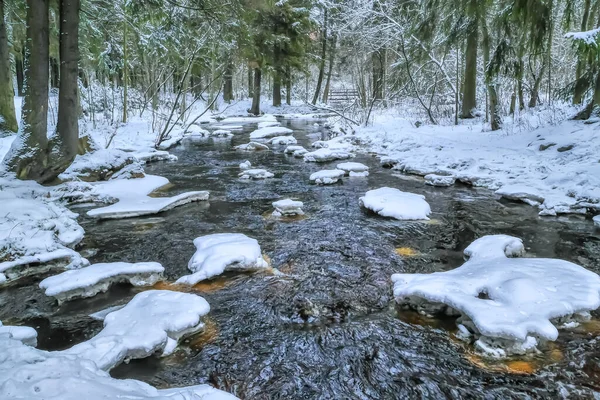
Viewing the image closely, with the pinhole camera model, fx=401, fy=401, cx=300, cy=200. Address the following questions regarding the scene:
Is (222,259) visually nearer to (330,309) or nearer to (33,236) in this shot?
(330,309)

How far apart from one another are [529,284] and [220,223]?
4.37 m

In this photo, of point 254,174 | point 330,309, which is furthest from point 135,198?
point 330,309

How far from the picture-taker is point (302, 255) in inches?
203

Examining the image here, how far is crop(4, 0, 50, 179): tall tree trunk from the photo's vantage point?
6543 millimetres

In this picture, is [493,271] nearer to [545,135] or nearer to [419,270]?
[419,270]

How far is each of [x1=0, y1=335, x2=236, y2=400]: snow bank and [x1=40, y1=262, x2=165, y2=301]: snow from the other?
131cm

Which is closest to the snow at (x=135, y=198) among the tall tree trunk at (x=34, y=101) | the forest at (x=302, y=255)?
the forest at (x=302, y=255)

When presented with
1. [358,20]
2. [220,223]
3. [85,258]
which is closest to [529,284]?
[220,223]

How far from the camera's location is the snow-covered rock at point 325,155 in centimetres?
1180

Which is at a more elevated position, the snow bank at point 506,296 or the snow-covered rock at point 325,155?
the snow-covered rock at point 325,155

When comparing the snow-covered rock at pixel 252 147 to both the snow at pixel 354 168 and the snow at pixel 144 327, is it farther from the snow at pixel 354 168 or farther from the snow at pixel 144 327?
the snow at pixel 144 327

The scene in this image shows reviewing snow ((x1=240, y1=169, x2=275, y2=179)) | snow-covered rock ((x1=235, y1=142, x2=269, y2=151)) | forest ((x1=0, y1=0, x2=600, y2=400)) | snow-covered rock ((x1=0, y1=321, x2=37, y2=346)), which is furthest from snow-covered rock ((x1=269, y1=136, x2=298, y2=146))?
snow-covered rock ((x1=0, y1=321, x2=37, y2=346))

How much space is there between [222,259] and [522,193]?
19.0ft

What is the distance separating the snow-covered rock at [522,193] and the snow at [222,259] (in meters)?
5.17
